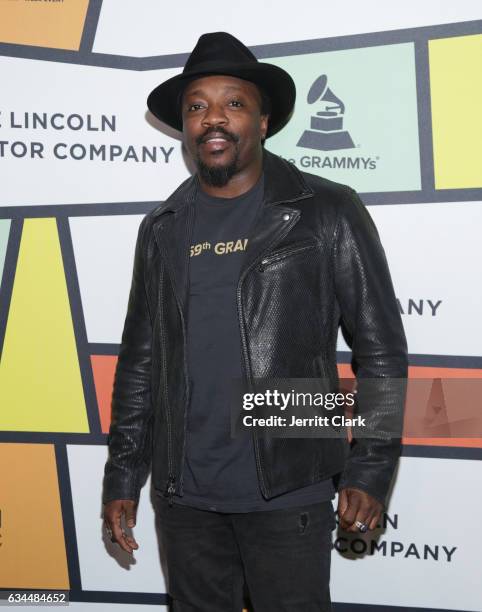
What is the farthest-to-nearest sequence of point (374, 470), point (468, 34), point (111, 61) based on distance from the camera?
point (111, 61) < point (468, 34) < point (374, 470)

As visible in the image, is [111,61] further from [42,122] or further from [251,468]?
[251,468]

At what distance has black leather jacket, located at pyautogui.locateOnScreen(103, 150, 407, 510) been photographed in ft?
6.06

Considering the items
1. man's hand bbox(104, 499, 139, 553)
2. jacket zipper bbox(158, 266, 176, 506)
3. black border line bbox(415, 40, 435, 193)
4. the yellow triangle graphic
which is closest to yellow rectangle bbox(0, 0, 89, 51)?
the yellow triangle graphic

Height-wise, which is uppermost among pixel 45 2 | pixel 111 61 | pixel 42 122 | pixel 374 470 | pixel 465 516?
pixel 45 2

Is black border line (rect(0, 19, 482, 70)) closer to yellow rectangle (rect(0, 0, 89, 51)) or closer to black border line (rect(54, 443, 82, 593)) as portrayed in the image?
yellow rectangle (rect(0, 0, 89, 51))

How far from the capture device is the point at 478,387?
91.0 inches

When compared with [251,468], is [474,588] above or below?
below

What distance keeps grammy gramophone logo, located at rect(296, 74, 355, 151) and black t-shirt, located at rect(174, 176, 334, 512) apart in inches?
19.7

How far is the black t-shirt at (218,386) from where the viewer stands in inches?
72.5

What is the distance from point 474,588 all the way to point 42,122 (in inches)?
81.9

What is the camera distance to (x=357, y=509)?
180 cm

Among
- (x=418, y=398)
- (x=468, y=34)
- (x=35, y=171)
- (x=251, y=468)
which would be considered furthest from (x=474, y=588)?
(x=35, y=171)

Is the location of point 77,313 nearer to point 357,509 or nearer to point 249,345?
point 249,345

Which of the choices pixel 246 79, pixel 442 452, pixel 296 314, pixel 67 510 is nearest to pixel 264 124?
pixel 246 79
